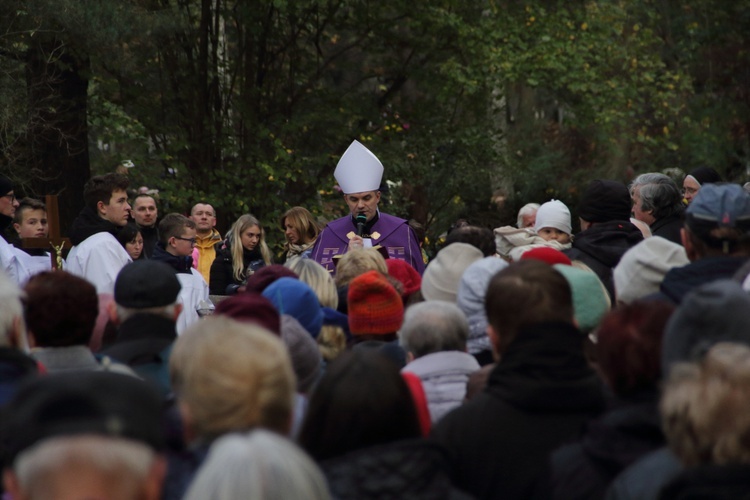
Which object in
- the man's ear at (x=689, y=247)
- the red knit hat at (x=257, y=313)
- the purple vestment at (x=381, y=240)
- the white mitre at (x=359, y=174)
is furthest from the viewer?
the white mitre at (x=359, y=174)

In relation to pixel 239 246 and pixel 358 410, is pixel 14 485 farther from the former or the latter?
pixel 239 246

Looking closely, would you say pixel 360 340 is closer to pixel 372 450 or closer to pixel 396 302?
pixel 396 302

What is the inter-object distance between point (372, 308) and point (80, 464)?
2925 mm

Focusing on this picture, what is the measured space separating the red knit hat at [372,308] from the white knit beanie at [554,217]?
250 centimetres

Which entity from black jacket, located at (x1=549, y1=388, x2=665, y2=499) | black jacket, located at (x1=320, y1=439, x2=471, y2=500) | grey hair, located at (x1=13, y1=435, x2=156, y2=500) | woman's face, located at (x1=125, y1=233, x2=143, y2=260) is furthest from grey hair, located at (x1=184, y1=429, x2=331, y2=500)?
woman's face, located at (x1=125, y1=233, x2=143, y2=260)

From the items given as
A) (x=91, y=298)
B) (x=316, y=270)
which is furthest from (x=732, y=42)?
(x=91, y=298)

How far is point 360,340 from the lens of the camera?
5.24 m

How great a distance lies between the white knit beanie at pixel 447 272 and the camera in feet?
18.0

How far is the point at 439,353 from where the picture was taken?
4305mm

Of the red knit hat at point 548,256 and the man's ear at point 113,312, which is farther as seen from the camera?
the red knit hat at point 548,256

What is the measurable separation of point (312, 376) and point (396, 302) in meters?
0.96

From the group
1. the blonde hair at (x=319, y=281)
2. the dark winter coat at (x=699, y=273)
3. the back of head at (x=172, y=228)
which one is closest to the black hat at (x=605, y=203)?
the blonde hair at (x=319, y=281)

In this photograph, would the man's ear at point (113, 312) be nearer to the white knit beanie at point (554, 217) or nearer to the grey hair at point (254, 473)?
the grey hair at point (254, 473)

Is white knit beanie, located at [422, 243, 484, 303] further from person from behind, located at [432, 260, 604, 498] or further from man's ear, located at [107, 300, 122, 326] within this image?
person from behind, located at [432, 260, 604, 498]
